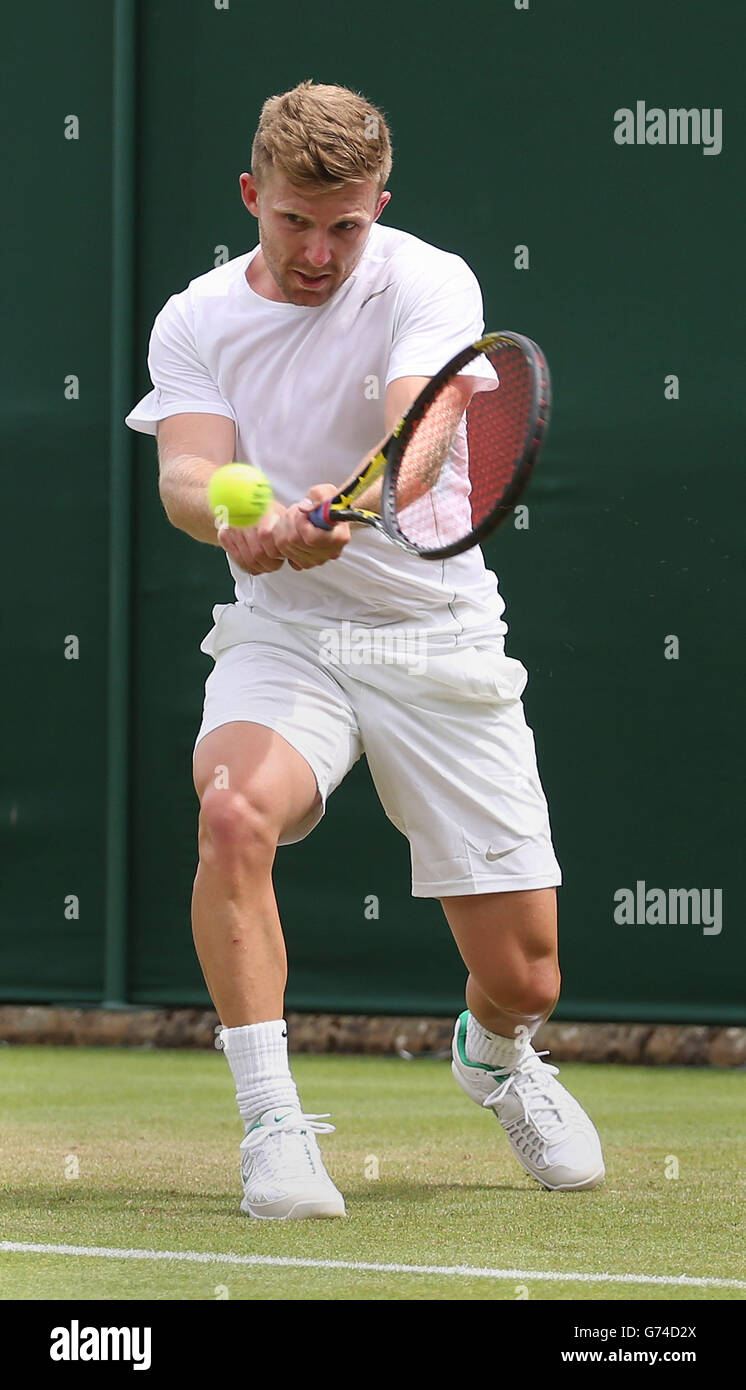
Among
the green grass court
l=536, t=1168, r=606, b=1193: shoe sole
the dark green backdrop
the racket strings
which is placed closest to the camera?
the green grass court

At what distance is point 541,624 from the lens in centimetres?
493

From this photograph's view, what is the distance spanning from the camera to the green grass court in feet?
7.87

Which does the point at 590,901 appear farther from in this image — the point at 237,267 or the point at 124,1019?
the point at 237,267

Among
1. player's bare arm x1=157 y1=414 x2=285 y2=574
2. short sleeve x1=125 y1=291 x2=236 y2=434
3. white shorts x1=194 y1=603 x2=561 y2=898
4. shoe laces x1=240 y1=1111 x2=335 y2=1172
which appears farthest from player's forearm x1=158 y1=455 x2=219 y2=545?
shoe laces x1=240 y1=1111 x2=335 y2=1172

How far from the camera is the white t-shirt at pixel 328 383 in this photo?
314cm

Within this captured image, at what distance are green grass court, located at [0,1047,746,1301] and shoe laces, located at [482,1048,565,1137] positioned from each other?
0.12 metres

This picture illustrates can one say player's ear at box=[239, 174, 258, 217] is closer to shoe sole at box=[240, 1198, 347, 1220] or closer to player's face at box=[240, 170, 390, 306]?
player's face at box=[240, 170, 390, 306]

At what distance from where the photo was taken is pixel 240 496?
2807mm

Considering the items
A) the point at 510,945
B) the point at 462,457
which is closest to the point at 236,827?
the point at 510,945

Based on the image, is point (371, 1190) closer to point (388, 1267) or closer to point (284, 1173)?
point (284, 1173)

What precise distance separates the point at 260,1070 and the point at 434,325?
1195 mm

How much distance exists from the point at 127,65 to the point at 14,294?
26.4 inches

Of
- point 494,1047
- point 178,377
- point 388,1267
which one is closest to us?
point 388,1267

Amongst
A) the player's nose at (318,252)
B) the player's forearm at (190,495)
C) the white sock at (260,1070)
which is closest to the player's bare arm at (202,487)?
the player's forearm at (190,495)
